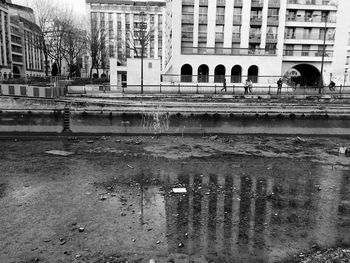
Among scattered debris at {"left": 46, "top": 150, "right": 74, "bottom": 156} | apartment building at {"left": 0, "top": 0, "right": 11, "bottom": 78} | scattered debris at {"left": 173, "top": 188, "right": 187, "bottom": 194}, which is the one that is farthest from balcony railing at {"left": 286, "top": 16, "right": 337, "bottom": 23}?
apartment building at {"left": 0, "top": 0, "right": 11, "bottom": 78}

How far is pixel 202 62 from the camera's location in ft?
181

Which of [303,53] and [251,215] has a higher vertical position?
[303,53]

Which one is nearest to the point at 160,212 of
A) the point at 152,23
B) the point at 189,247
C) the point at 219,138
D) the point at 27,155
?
the point at 189,247

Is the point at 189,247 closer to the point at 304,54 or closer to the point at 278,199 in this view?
the point at 278,199

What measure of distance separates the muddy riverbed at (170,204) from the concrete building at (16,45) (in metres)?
83.7

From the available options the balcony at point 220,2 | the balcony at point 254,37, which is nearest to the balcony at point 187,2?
the balcony at point 220,2

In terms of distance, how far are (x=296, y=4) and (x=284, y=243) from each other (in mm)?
60888

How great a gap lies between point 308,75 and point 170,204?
65.1 metres

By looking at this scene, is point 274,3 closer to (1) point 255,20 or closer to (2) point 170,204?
(1) point 255,20

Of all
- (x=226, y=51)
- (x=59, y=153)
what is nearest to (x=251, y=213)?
(x=59, y=153)

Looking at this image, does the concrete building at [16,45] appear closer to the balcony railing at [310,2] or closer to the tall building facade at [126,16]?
the tall building facade at [126,16]

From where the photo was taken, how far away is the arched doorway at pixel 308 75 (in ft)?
207

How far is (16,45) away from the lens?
109m

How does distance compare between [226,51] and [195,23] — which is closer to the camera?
[195,23]
